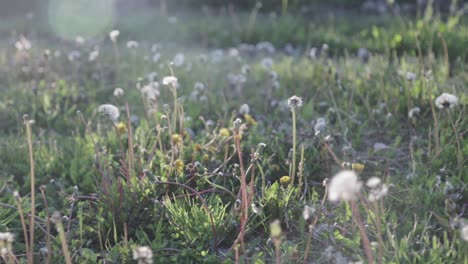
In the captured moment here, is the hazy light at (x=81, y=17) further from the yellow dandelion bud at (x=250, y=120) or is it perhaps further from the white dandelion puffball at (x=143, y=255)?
the white dandelion puffball at (x=143, y=255)

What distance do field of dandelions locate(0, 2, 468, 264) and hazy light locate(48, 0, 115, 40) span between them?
5.77ft

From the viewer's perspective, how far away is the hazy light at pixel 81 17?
6.84 metres

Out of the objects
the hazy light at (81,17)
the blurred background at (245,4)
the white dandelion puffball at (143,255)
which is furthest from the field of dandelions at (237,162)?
the blurred background at (245,4)

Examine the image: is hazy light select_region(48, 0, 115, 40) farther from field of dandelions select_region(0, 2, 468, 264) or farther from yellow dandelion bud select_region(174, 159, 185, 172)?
yellow dandelion bud select_region(174, 159, 185, 172)

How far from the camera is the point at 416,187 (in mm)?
2484

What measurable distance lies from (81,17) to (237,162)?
5512mm

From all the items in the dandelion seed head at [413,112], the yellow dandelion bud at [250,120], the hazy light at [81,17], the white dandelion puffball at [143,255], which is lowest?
the hazy light at [81,17]

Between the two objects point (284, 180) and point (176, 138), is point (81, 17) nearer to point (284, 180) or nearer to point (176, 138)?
point (176, 138)

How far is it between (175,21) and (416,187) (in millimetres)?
4690

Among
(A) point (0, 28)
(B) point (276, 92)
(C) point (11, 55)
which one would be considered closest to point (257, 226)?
(B) point (276, 92)

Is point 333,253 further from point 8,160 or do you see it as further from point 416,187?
point 8,160

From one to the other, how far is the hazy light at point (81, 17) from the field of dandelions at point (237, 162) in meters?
1.76

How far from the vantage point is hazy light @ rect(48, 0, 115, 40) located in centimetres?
684

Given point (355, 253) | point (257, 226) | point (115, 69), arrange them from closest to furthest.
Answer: point (355, 253), point (257, 226), point (115, 69)
